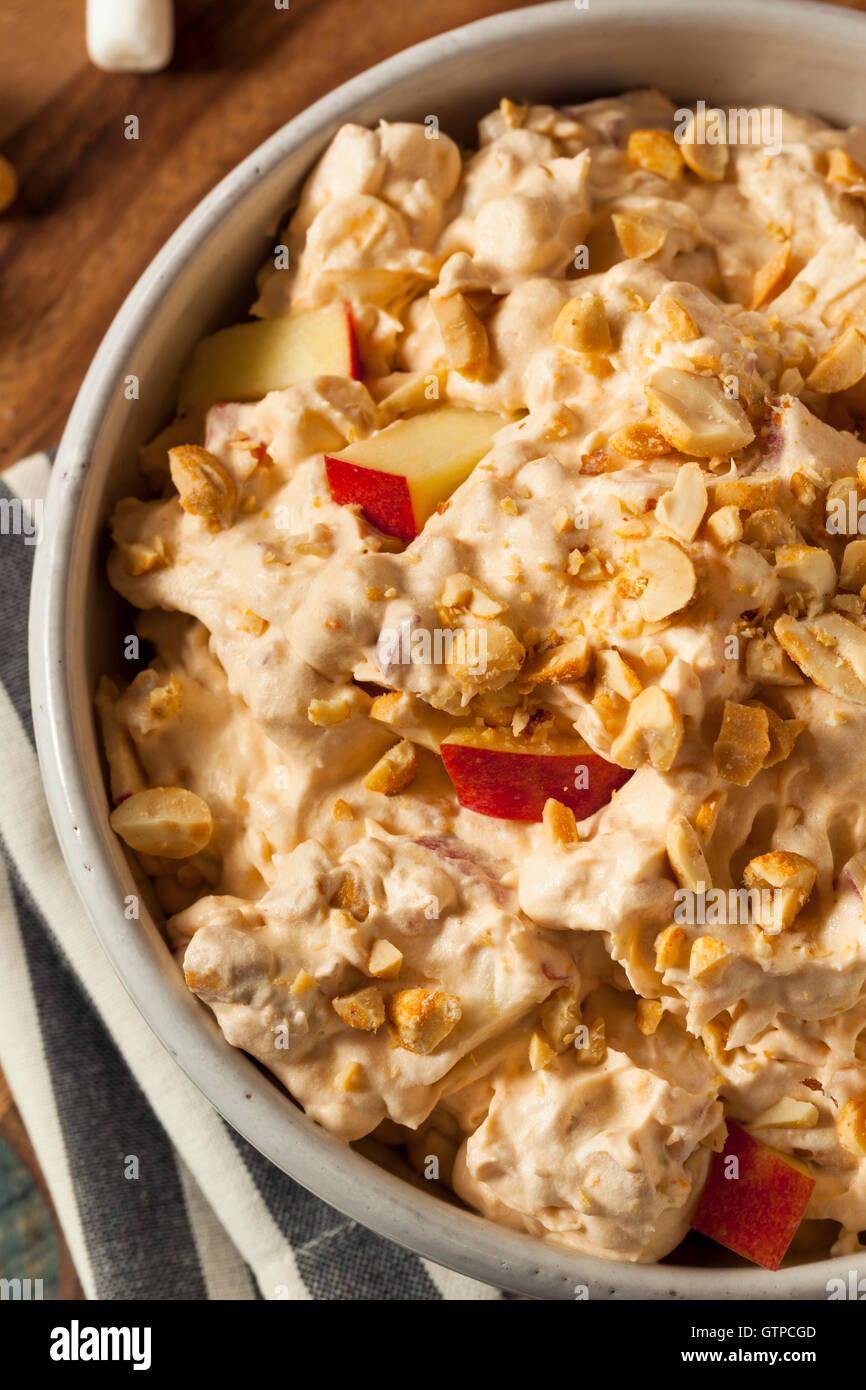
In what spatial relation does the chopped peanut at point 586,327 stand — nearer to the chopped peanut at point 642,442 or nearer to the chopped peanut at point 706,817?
the chopped peanut at point 642,442

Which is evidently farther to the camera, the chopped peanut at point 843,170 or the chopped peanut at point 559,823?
the chopped peanut at point 843,170

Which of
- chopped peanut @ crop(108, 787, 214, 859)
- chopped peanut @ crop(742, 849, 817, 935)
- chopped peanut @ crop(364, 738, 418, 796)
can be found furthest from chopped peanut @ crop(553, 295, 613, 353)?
chopped peanut @ crop(108, 787, 214, 859)

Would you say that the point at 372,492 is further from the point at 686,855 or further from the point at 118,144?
the point at 118,144

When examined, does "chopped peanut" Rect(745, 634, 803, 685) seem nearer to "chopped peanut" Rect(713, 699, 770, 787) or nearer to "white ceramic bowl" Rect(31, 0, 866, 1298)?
"chopped peanut" Rect(713, 699, 770, 787)

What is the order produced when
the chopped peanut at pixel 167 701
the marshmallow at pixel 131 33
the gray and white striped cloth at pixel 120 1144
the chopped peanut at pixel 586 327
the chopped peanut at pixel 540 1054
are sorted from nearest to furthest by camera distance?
the chopped peanut at pixel 540 1054 → the chopped peanut at pixel 586 327 → the chopped peanut at pixel 167 701 → the gray and white striped cloth at pixel 120 1144 → the marshmallow at pixel 131 33

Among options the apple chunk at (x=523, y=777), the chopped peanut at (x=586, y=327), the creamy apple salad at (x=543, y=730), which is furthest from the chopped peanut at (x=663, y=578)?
the chopped peanut at (x=586, y=327)

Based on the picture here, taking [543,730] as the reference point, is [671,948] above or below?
below

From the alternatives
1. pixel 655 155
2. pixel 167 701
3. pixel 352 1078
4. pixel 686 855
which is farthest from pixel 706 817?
pixel 655 155
